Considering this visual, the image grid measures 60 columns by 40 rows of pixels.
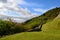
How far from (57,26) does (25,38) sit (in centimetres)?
2588

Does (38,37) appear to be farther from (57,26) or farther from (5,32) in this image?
(5,32)

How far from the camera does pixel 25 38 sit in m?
42.8

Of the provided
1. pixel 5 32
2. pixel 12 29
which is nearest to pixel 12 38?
pixel 5 32

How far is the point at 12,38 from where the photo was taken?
44.4m

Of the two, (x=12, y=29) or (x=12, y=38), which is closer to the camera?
(x=12, y=38)

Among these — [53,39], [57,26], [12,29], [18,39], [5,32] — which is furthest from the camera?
[12,29]

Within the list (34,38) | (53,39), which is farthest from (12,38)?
(53,39)

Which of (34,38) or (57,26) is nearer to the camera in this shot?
(34,38)

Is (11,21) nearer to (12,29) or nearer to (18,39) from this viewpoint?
(12,29)

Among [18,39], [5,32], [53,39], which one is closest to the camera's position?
[53,39]

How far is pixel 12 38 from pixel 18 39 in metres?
2.42

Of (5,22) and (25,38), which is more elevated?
(5,22)

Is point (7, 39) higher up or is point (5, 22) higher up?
point (5, 22)

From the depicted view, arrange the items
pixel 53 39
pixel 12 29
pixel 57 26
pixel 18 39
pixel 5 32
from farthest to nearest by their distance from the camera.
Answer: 1. pixel 12 29
2. pixel 5 32
3. pixel 57 26
4. pixel 18 39
5. pixel 53 39
